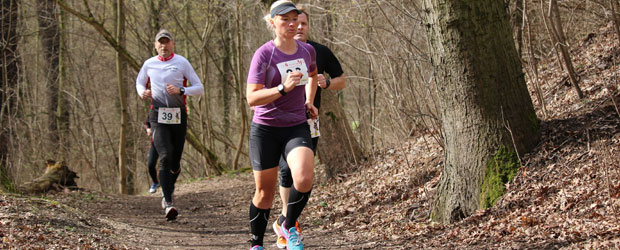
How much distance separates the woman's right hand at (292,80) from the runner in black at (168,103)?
130 inches

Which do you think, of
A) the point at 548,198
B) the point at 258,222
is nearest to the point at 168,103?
the point at 258,222

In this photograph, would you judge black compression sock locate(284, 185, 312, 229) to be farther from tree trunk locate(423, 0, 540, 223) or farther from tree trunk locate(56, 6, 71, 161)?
tree trunk locate(56, 6, 71, 161)

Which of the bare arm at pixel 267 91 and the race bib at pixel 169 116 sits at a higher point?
the bare arm at pixel 267 91

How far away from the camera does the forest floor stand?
4.28m

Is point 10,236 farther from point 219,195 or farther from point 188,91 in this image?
point 219,195

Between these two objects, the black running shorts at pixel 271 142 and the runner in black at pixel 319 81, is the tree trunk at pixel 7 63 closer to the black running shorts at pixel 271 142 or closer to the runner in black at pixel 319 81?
the runner in black at pixel 319 81

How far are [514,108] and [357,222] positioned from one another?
2.17 m

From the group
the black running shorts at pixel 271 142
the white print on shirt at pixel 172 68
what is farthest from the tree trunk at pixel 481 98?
the white print on shirt at pixel 172 68

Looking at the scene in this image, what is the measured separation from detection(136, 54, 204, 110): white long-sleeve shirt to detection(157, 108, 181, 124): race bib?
0.34 ft

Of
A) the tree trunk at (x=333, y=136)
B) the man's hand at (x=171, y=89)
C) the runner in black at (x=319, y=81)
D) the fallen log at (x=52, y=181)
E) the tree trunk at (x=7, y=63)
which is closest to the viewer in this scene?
the runner in black at (x=319, y=81)

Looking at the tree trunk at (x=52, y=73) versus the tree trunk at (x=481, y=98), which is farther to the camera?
the tree trunk at (x=52, y=73)

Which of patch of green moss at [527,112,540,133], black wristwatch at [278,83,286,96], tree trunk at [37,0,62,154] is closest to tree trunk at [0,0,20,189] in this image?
tree trunk at [37,0,62,154]

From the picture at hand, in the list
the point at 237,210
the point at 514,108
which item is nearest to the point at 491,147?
the point at 514,108

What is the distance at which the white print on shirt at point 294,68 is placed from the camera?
14.3 ft
